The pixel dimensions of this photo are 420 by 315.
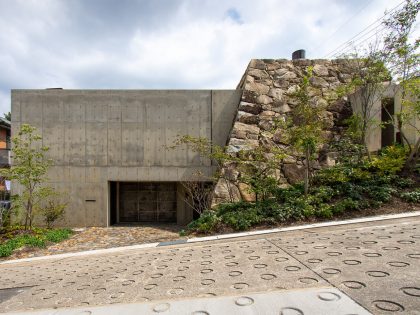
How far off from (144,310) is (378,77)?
8972 mm

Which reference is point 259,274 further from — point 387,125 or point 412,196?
point 387,125

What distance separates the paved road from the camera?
8.22 ft

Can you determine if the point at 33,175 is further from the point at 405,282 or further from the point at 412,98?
the point at 412,98

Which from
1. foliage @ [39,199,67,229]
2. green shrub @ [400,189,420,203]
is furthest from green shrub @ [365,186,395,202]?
foliage @ [39,199,67,229]

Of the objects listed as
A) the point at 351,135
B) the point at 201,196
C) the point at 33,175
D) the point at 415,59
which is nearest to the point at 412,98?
the point at 415,59

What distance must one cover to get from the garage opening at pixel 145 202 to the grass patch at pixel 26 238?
117 inches

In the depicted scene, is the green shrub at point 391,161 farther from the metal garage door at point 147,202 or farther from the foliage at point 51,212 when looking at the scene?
the foliage at point 51,212

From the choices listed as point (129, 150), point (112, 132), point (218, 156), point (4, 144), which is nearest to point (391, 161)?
point (218, 156)

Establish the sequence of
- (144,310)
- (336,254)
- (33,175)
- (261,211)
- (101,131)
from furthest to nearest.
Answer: (101,131) → (33,175) → (261,211) → (336,254) → (144,310)

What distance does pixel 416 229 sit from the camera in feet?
15.5

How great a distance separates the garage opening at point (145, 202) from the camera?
12.2 meters

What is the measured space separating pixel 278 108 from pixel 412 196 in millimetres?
5159

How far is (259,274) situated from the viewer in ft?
10.7

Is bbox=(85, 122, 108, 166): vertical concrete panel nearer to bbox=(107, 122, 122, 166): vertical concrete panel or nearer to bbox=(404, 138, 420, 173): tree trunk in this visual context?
bbox=(107, 122, 122, 166): vertical concrete panel
